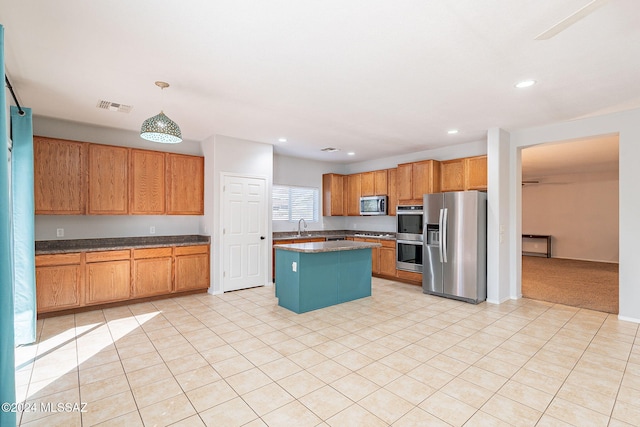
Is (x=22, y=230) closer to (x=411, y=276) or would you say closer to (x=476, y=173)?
(x=411, y=276)

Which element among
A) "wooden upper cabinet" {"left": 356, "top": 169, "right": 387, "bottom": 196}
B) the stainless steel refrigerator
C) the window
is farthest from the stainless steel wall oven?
the window

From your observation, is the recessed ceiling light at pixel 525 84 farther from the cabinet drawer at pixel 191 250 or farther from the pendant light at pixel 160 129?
the cabinet drawer at pixel 191 250

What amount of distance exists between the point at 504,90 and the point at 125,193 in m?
5.39

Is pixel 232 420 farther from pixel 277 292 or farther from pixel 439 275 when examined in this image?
pixel 439 275

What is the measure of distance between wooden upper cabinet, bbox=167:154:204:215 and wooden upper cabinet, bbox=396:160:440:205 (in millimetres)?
3914

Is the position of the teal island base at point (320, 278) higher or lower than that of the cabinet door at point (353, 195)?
lower

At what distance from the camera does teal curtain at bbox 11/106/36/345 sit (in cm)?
319

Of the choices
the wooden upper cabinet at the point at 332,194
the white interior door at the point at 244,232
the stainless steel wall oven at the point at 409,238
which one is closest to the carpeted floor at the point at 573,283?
the stainless steel wall oven at the point at 409,238

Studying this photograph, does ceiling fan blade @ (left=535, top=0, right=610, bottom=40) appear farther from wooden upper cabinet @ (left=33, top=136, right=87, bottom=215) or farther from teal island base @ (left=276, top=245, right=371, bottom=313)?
wooden upper cabinet @ (left=33, top=136, right=87, bottom=215)

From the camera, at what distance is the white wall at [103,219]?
4480 mm

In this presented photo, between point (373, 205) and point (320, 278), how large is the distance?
2.97 meters

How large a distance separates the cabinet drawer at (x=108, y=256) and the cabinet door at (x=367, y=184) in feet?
16.1

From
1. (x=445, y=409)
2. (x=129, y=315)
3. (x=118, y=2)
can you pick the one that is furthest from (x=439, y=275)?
(x=118, y=2)

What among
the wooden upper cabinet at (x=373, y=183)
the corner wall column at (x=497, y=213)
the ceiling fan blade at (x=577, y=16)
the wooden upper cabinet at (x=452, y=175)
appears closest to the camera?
the ceiling fan blade at (x=577, y=16)
